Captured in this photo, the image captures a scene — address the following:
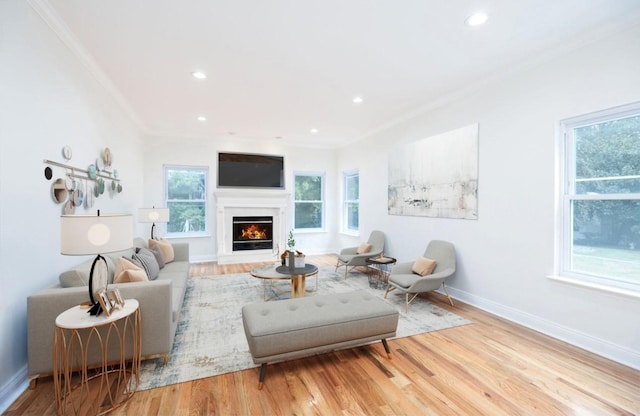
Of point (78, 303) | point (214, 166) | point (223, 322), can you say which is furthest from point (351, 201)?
point (78, 303)

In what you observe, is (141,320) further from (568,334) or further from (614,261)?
(614,261)

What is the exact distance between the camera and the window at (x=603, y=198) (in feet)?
7.94

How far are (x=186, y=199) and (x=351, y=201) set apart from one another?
3.88 m

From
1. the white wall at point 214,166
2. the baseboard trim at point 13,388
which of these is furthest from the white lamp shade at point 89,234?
the white wall at point 214,166

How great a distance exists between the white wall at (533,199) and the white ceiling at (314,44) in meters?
0.24

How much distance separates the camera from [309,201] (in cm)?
751

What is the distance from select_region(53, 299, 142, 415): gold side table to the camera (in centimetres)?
176

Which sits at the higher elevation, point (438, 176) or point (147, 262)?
point (438, 176)

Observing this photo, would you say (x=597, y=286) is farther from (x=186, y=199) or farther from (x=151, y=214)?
(x=186, y=199)

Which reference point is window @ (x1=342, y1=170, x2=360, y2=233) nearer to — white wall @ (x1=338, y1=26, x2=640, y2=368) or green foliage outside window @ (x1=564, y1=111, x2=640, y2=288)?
white wall @ (x1=338, y1=26, x2=640, y2=368)

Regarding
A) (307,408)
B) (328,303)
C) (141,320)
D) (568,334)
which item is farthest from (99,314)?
(568,334)

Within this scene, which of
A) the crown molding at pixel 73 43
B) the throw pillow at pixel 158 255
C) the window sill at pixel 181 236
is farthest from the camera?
the window sill at pixel 181 236

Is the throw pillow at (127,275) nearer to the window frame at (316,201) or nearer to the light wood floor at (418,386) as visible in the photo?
the light wood floor at (418,386)

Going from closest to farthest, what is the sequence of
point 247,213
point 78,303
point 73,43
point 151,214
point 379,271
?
point 78,303, point 73,43, point 151,214, point 379,271, point 247,213
